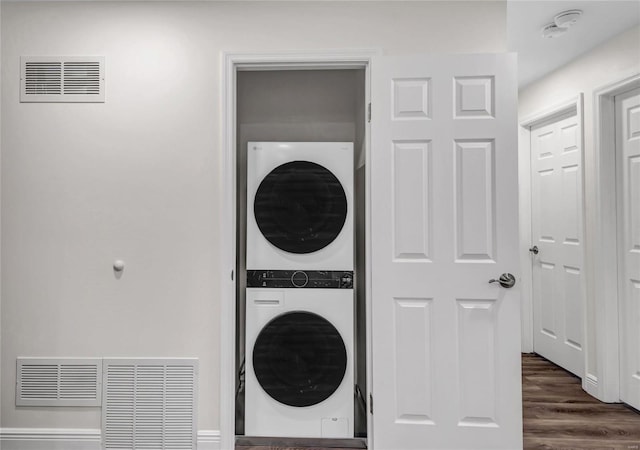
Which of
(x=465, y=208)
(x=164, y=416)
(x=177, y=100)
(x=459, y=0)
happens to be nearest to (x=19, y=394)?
(x=164, y=416)

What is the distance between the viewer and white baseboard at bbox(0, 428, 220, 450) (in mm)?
2057

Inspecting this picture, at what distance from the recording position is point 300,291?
225 cm

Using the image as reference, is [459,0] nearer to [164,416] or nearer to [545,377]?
[164,416]

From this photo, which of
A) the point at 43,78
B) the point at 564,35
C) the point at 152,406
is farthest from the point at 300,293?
→ the point at 564,35

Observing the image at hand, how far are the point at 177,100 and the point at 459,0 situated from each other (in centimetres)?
154

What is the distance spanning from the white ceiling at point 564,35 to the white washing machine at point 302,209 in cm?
141

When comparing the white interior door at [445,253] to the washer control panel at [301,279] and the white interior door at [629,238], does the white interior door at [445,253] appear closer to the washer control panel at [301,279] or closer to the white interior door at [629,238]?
the washer control panel at [301,279]

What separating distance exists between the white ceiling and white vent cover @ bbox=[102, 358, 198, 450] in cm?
280

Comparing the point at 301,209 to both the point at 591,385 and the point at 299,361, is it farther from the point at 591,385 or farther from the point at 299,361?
the point at 591,385

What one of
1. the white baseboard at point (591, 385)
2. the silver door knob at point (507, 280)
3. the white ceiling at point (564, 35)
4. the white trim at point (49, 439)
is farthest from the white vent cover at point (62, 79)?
A: the white baseboard at point (591, 385)

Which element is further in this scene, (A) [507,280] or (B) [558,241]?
(B) [558,241]

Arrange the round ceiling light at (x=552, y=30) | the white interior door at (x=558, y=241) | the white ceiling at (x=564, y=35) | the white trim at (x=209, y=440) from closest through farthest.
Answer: the white trim at (x=209, y=440), the white ceiling at (x=564, y=35), the round ceiling light at (x=552, y=30), the white interior door at (x=558, y=241)

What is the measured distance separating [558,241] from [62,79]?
146 inches

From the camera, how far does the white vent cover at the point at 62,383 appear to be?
2076 millimetres
